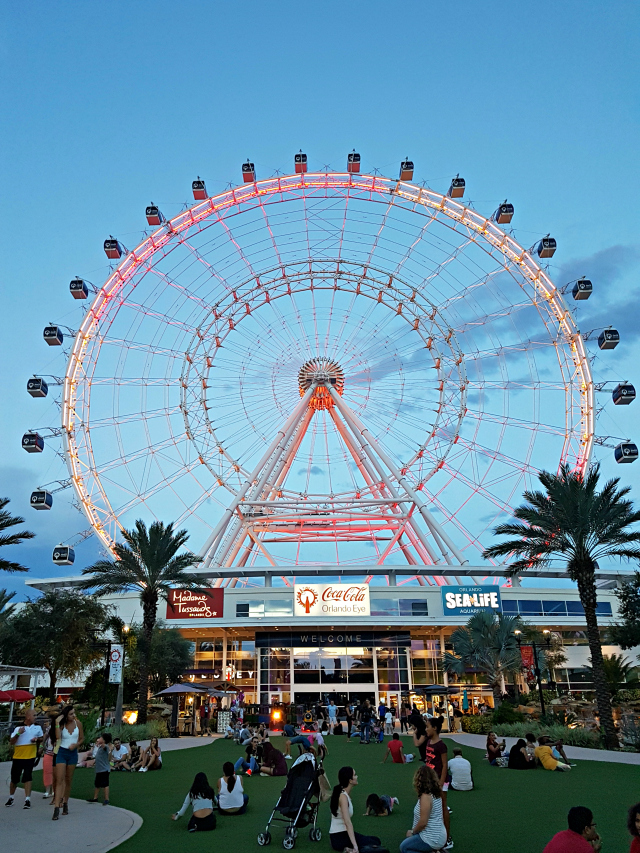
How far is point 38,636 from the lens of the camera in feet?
119

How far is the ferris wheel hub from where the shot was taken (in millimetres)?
43500

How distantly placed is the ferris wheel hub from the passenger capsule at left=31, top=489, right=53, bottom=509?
609 inches

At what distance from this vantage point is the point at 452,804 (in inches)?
482

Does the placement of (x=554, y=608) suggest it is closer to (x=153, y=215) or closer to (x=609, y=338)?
(x=609, y=338)

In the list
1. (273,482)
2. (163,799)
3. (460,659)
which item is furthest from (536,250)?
(163,799)

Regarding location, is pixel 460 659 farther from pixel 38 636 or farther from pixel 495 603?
pixel 38 636

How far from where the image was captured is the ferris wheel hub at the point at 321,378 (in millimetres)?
43500

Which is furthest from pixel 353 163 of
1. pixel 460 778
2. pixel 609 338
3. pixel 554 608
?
pixel 460 778

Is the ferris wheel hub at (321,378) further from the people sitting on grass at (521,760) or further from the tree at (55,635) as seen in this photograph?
the people sitting on grass at (521,760)

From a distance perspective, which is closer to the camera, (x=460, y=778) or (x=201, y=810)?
(x=201, y=810)

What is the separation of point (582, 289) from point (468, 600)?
20.8m

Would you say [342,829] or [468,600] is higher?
[468,600]

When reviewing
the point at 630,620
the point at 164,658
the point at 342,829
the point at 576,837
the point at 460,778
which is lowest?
the point at 460,778

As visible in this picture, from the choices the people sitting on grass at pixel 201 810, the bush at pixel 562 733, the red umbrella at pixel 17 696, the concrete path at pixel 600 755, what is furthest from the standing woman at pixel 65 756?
the bush at pixel 562 733
